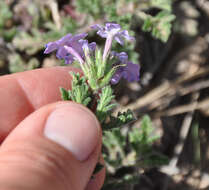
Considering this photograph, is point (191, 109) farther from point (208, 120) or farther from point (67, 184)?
→ point (67, 184)

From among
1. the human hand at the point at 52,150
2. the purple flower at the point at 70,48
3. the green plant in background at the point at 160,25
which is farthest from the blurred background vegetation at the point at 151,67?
the human hand at the point at 52,150

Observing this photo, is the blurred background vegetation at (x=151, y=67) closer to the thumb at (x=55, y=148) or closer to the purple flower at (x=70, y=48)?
the purple flower at (x=70, y=48)

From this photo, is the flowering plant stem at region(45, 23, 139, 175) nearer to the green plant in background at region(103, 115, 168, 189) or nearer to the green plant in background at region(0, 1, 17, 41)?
the green plant in background at region(103, 115, 168, 189)

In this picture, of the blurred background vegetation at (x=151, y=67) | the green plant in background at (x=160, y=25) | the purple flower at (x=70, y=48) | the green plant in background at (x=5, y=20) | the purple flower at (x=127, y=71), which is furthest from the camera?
the green plant in background at (x=5, y=20)

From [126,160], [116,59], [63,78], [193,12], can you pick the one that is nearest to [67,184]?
[116,59]

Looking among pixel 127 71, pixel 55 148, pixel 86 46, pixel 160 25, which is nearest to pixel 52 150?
pixel 55 148

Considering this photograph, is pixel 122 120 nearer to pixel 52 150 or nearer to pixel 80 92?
pixel 80 92
